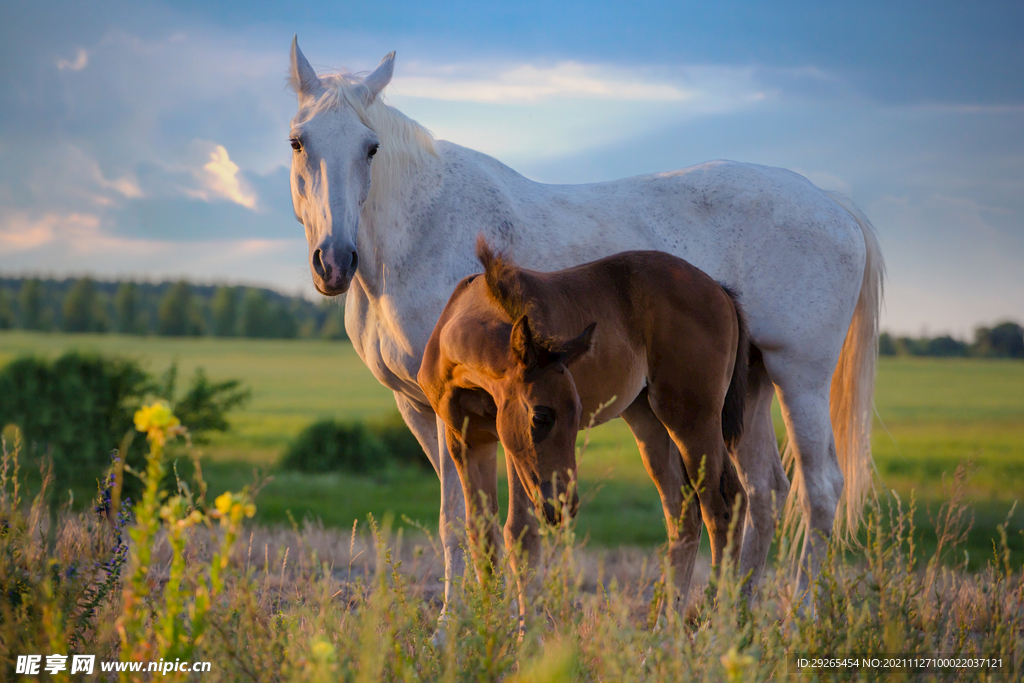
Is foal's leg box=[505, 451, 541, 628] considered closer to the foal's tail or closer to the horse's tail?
the foal's tail

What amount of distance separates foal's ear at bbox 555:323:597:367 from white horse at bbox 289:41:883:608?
136 centimetres

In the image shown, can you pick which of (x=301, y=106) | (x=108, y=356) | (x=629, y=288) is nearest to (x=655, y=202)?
(x=629, y=288)

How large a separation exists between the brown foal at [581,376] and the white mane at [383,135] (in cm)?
103

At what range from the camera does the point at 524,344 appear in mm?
2566

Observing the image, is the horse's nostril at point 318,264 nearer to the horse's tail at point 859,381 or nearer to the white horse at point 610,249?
the white horse at point 610,249

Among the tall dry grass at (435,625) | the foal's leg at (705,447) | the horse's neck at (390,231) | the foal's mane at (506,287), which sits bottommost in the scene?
the tall dry grass at (435,625)

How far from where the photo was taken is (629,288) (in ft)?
11.6

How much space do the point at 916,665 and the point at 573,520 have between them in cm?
149

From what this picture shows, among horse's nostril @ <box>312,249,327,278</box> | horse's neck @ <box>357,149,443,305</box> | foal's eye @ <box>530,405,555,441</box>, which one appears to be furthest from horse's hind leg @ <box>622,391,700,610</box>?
horse's nostril @ <box>312,249,327,278</box>

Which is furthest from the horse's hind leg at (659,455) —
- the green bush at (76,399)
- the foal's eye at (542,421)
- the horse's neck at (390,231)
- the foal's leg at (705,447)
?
the green bush at (76,399)

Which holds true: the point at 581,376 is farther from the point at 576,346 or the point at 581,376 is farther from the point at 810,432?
the point at 810,432

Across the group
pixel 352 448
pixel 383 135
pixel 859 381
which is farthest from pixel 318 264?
pixel 352 448

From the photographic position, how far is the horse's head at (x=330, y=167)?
11.7 ft

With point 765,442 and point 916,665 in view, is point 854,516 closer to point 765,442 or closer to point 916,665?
point 765,442
